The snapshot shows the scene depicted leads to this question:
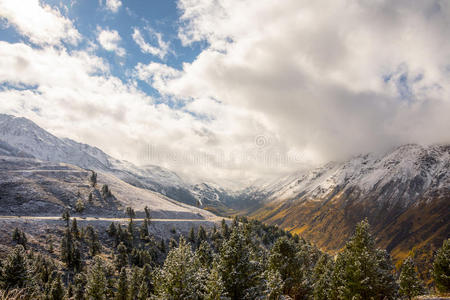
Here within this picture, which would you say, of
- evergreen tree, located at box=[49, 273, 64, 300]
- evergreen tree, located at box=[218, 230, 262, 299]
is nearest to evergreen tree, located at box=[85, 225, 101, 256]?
evergreen tree, located at box=[49, 273, 64, 300]

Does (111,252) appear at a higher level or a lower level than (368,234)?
lower

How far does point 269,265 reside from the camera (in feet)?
146

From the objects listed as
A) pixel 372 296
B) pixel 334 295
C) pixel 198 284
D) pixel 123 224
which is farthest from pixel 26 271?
pixel 123 224

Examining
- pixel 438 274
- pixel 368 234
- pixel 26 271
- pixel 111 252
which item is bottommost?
pixel 111 252

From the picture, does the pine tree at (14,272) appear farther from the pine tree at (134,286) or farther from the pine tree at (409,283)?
the pine tree at (409,283)

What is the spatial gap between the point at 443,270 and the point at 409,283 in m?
14.7

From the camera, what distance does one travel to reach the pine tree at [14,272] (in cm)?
4806

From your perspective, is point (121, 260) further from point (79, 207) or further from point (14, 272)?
point (79, 207)

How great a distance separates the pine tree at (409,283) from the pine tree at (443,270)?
10739 millimetres

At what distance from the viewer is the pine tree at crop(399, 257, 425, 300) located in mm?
54772

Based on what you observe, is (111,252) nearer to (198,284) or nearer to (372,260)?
(198,284)

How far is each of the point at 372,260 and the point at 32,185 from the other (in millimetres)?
208629


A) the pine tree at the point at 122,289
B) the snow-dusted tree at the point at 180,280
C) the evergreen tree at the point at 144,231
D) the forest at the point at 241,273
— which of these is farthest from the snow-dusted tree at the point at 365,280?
the evergreen tree at the point at 144,231

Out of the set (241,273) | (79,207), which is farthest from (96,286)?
(79,207)
